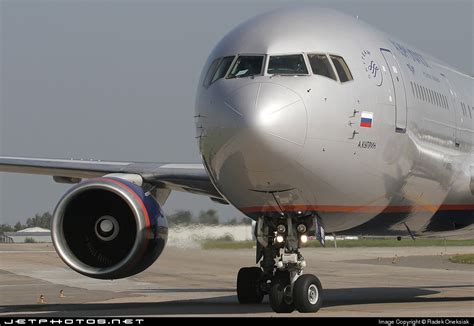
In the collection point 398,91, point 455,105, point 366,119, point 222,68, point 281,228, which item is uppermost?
point 455,105

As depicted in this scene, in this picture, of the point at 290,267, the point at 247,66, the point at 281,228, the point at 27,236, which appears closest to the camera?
the point at 247,66

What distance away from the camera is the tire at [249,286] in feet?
62.1

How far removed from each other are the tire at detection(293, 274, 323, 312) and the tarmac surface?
152 mm

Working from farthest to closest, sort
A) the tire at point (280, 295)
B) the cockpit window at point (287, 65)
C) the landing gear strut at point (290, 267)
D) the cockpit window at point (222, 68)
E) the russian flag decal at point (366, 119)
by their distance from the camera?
the tire at point (280, 295) → the landing gear strut at point (290, 267) → the cockpit window at point (222, 68) → the russian flag decal at point (366, 119) → the cockpit window at point (287, 65)

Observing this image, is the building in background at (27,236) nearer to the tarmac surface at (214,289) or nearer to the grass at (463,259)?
the tarmac surface at (214,289)

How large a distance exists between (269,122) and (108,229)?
4.91 metres

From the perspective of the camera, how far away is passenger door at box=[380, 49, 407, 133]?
1619 cm

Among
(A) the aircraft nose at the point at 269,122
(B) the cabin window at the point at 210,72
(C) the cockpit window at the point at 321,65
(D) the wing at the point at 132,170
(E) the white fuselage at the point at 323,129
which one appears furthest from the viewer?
(D) the wing at the point at 132,170

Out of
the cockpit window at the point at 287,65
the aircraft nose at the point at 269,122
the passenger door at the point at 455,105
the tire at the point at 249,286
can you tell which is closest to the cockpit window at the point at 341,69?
the cockpit window at the point at 287,65

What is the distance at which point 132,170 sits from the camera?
19828mm

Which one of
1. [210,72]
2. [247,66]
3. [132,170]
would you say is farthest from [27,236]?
[247,66]

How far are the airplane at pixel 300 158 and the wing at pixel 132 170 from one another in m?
0.05

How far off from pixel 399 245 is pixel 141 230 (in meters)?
46.4

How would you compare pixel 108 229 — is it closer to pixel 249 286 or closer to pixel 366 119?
pixel 249 286
